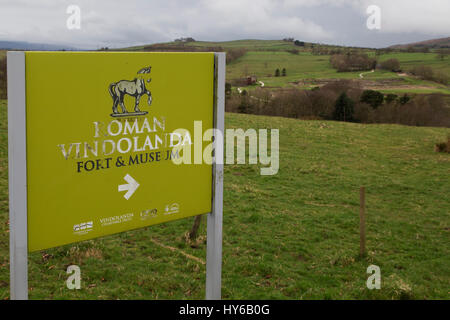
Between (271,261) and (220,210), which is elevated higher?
(220,210)

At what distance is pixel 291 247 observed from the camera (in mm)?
10211

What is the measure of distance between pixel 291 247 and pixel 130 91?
20.0 feet

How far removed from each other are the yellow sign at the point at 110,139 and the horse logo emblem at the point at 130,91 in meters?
0.01

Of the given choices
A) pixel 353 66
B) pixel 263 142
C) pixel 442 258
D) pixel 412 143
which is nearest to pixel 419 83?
pixel 353 66

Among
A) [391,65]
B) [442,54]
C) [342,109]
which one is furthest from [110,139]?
[442,54]

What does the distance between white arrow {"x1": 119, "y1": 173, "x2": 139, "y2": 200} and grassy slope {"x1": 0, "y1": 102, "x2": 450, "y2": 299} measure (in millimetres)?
2467

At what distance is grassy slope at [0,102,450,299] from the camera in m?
7.95

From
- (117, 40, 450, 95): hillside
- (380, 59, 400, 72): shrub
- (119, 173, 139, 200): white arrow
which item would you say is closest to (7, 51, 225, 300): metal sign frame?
(119, 173, 139, 200): white arrow

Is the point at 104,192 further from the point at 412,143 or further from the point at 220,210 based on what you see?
the point at 412,143

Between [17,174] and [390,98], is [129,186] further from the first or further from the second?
[390,98]

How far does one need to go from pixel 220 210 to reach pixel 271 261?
297 centimetres

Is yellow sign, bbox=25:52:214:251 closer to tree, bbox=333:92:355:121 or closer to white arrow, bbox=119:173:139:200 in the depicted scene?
white arrow, bbox=119:173:139:200

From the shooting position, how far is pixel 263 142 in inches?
931

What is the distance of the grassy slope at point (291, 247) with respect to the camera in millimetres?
7953
